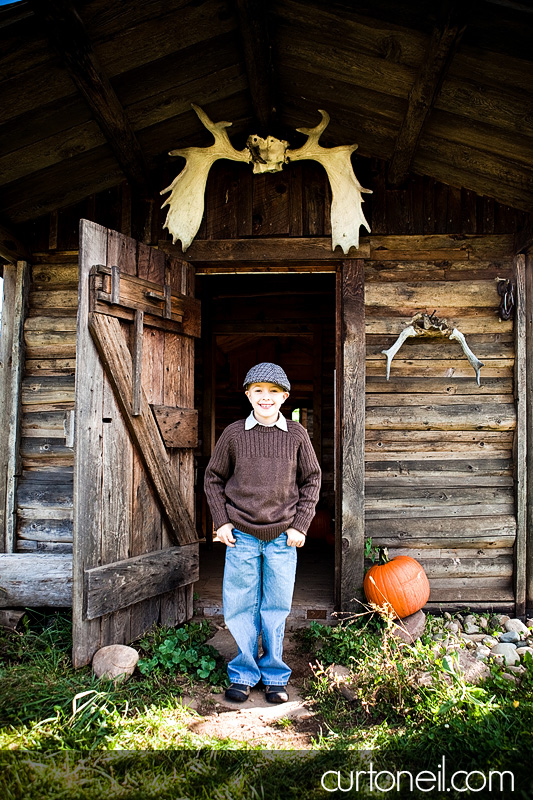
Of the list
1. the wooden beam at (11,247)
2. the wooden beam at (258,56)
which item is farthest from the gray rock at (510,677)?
the wooden beam at (11,247)

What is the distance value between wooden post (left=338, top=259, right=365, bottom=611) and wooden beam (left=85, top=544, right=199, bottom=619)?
1.21 m

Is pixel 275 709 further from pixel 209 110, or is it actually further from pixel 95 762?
pixel 209 110

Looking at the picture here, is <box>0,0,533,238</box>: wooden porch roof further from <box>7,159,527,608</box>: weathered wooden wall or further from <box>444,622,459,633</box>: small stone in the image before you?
<box>444,622,459,633</box>: small stone

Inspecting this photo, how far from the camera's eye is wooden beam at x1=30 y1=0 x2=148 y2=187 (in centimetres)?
296

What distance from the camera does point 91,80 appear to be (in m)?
3.46

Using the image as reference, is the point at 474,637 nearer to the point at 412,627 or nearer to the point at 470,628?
the point at 470,628

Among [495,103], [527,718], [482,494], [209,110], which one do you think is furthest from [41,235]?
[527,718]

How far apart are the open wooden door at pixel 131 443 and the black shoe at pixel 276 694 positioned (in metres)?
1.05

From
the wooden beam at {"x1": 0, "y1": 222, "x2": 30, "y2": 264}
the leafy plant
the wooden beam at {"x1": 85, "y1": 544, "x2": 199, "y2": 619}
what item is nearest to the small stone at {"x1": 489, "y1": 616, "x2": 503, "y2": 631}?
the leafy plant

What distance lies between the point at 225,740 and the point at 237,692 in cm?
55

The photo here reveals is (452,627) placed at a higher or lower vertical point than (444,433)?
lower

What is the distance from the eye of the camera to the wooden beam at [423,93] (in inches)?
116

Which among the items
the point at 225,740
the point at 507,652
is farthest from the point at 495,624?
the point at 225,740

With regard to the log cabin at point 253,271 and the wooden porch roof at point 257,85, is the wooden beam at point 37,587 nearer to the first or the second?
the log cabin at point 253,271
